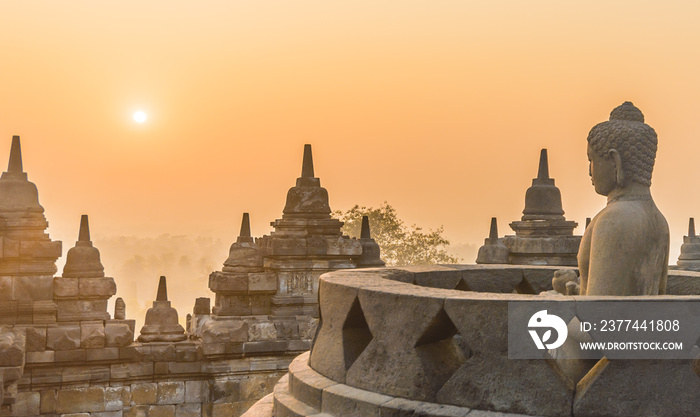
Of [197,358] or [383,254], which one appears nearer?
[197,358]

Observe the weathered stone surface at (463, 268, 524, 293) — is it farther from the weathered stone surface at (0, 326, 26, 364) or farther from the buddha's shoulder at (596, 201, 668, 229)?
the weathered stone surface at (0, 326, 26, 364)

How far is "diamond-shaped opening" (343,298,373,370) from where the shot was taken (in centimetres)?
441

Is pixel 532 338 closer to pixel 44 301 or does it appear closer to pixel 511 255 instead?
pixel 44 301

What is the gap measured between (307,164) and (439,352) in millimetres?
7433

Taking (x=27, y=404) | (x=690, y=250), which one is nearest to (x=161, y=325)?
(x=27, y=404)

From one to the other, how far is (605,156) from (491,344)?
180 cm

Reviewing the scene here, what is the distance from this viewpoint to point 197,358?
10.0 meters

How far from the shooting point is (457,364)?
13.2 ft

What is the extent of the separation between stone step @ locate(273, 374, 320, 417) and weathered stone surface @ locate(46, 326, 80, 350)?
546cm

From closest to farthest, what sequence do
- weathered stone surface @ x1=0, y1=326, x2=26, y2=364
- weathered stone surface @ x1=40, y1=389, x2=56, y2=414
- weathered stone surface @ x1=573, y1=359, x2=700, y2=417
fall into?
1. weathered stone surface @ x1=573, y1=359, x2=700, y2=417
2. weathered stone surface @ x1=0, y1=326, x2=26, y2=364
3. weathered stone surface @ x1=40, y1=389, x2=56, y2=414

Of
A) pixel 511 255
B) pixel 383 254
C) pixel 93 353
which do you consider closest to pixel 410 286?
pixel 93 353

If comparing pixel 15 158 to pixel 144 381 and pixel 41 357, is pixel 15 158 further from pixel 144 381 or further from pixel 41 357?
pixel 144 381

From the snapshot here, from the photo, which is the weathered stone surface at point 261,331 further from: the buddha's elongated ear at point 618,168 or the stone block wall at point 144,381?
the buddha's elongated ear at point 618,168

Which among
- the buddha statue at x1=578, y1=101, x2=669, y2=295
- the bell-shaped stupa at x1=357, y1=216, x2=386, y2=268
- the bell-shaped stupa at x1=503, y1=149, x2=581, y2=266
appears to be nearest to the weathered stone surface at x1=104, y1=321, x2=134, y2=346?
the bell-shaped stupa at x1=357, y1=216, x2=386, y2=268
